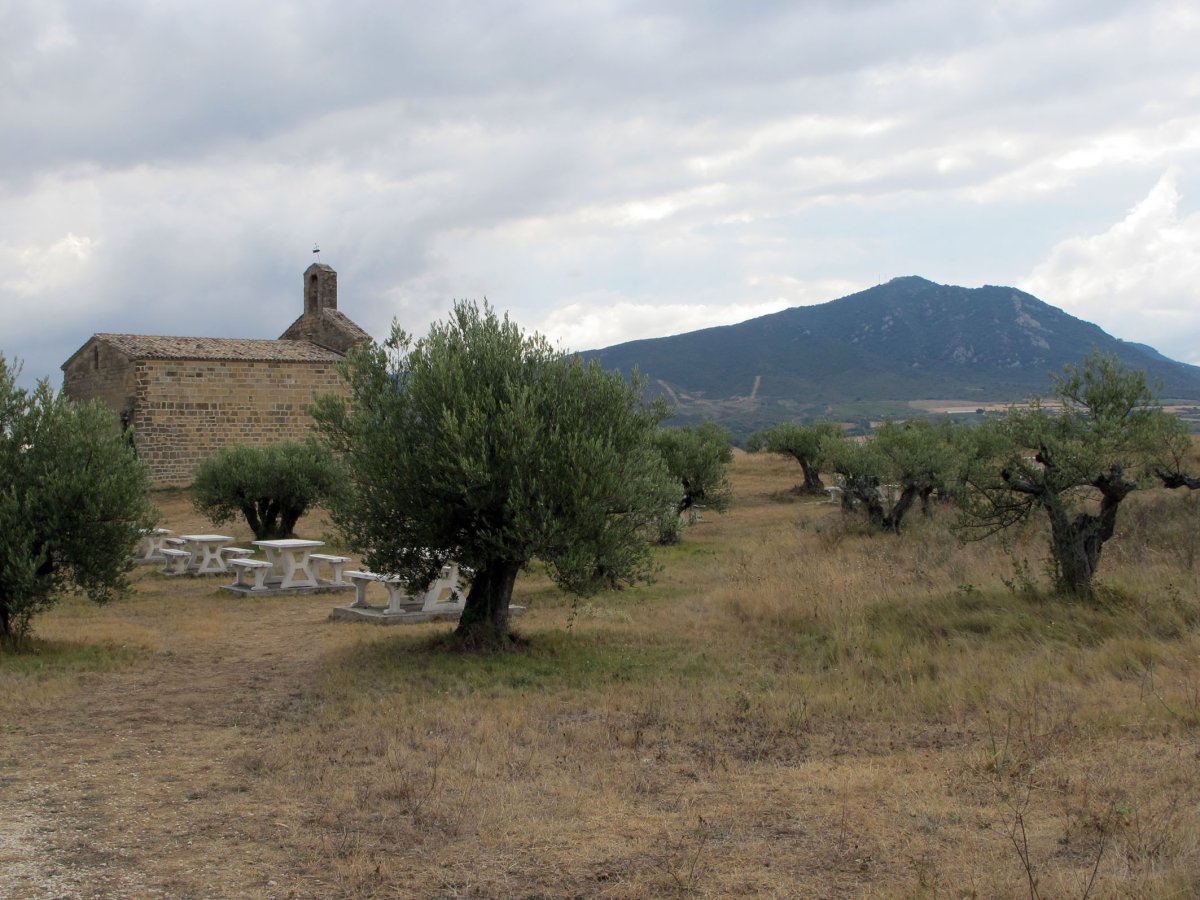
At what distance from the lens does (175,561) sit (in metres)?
23.2

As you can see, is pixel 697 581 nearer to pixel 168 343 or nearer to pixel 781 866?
pixel 781 866

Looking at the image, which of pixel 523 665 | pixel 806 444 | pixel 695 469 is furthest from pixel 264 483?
pixel 806 444

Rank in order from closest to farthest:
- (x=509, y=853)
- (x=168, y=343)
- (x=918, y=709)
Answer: (x=509, y=853) → (x=918, y=709) → (x=168, y=343)

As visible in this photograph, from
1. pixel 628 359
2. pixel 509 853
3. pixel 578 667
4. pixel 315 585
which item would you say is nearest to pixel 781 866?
pixel 509 853

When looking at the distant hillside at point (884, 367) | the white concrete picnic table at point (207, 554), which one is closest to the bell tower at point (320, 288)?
the white concrete picnic table at point (207, 554)

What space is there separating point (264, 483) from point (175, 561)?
3.18 metres

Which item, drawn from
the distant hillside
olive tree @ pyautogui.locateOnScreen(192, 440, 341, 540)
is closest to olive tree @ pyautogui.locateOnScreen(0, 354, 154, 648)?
olive tree @ pyautogui.locateOnScreen(192, 440, 341, 540)

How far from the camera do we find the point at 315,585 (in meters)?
19.6

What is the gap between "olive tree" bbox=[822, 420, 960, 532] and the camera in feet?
77.2

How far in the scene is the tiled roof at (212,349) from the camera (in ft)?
117

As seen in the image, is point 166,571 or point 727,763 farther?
point 166,571

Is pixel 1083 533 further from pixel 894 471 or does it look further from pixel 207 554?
pixel 207 554

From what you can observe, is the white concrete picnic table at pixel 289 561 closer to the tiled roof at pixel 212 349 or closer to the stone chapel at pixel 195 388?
the stone chapel at pixel 195 388

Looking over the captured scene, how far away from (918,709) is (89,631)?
11.6m
